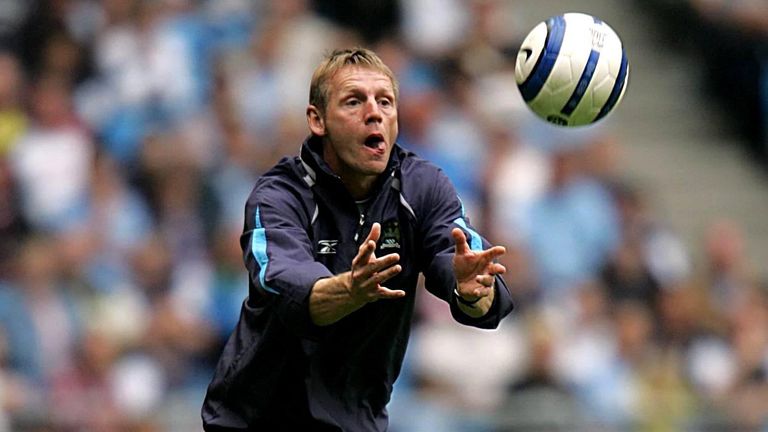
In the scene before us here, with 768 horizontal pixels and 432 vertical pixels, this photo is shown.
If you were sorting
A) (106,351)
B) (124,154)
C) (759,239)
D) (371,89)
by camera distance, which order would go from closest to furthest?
(371,89) < (106,351) < (124,154) < (759,239)

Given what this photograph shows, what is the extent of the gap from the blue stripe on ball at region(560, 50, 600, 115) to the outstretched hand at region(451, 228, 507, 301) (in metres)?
1.38

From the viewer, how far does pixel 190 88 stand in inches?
485

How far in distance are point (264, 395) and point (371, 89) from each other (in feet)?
4.03

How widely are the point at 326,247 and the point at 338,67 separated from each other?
2.26ft

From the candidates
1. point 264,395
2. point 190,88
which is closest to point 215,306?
point 190,88

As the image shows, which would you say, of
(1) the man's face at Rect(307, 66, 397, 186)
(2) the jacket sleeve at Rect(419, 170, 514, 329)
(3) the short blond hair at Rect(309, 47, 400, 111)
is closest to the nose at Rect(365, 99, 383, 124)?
(1) the man's face at Rect(307, 66, 397, 186)

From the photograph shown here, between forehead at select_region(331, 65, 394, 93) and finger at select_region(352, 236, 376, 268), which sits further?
forehead at select_region(331, 65, 394, 93)

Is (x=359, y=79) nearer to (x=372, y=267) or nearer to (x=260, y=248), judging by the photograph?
(x=260, y=248)

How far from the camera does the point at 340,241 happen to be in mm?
5973

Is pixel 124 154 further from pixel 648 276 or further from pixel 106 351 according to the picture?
pixel 648 276

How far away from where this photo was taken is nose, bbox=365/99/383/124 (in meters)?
5.92

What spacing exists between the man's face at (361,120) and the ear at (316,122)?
0.03 m

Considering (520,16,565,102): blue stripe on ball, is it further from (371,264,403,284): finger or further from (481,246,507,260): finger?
(371,264,403,284): finger

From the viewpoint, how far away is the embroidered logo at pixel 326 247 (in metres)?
5.96
